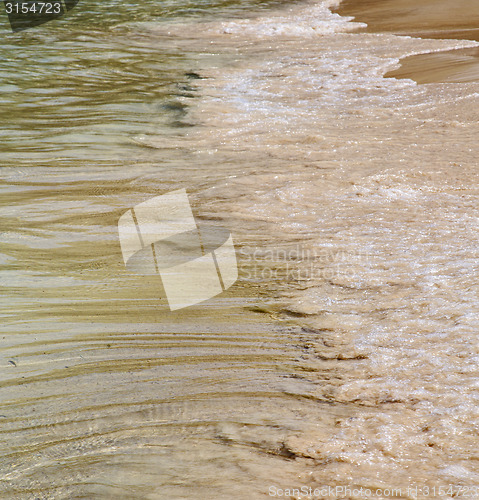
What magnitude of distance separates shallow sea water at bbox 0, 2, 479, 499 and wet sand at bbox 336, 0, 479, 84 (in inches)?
23.5

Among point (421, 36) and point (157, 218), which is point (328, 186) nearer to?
point (157, 218)

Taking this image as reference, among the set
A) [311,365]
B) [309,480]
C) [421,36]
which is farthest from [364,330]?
[421,36]

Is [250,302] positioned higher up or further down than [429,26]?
further down

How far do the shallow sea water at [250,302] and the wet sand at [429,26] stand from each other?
0.60 metres

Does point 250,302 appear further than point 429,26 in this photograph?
No

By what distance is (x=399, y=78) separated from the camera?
23.0 feet

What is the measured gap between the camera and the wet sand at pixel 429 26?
7016 millimetres

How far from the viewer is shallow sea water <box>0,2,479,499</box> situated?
2109 millimetres

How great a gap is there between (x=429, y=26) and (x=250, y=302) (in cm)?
767

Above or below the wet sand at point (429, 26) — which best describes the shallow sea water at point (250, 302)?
below

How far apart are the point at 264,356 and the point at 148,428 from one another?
0.66m

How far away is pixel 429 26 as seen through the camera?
926cm

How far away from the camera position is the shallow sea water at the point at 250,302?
6.92 ft

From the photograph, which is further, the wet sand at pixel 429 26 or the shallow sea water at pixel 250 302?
the wet sand at pixel 429 26
